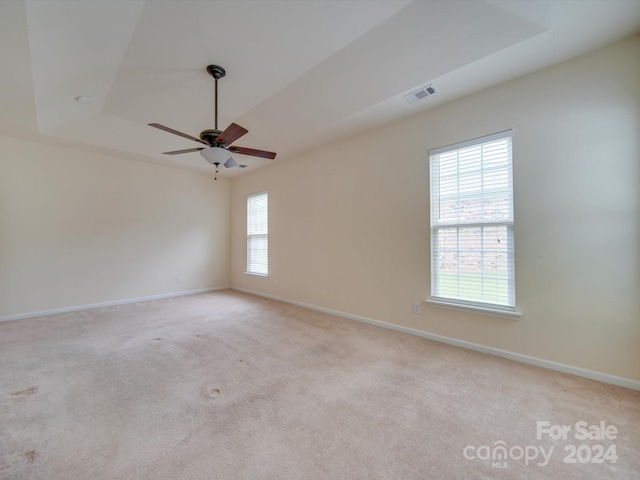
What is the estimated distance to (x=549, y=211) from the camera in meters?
2.52

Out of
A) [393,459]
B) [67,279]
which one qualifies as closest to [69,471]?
[393,459]

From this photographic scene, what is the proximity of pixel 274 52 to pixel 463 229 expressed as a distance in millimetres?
2615

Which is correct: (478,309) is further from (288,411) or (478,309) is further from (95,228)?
(95,228)

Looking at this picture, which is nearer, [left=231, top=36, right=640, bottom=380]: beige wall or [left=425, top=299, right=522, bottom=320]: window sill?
[left=231, top=36, right=640, bottom=380]: beige wall

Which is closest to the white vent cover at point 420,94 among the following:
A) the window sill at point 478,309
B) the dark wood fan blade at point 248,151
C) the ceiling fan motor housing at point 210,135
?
the dark wood fan blade at point 248,151

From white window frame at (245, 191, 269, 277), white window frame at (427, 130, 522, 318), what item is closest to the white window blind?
white window frame at (427, 130, 522, 318)

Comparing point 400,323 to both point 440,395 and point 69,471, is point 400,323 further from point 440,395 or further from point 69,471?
point 69,471

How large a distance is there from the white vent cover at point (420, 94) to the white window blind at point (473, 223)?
0.63 meters

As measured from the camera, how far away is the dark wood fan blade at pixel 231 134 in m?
2.36

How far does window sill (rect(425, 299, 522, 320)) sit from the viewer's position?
2668 millimetres

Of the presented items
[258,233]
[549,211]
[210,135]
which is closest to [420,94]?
[549,211]

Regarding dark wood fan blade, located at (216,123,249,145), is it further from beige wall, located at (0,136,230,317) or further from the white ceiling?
beige wall, located at (0,136,230,317)

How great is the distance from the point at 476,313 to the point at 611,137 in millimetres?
1934

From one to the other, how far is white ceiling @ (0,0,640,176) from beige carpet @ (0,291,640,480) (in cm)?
279
